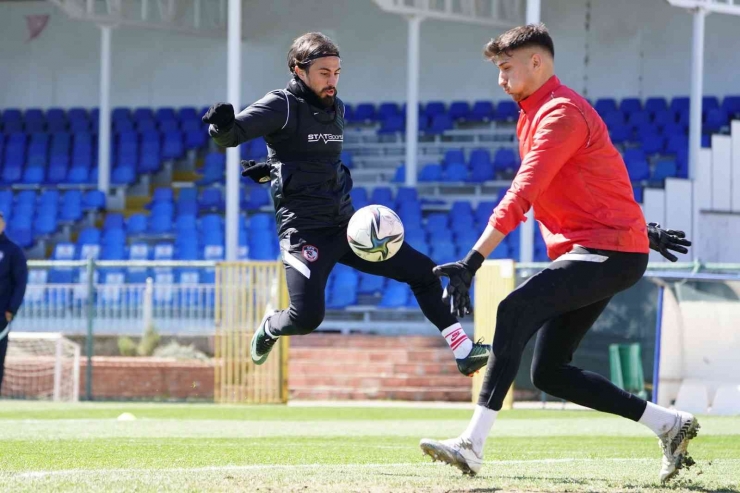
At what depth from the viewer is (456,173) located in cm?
2372

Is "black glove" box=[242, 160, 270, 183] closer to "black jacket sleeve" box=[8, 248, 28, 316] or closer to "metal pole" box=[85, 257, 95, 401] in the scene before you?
"black jacket sleeve" box=[8, 248, 28, 316]

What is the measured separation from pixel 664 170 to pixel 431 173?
170 inches

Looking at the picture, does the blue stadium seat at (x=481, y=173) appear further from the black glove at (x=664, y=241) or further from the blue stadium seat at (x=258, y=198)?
the black glove at (x=664, y=241)

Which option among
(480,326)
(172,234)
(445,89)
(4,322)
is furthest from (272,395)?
(445,89)

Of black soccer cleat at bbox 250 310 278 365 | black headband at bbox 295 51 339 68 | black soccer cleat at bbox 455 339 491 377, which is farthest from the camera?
black soccer cleat at bbox 250 310 278 365

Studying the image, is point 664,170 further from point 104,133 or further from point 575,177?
point 575,177

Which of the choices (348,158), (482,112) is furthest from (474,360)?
(482,112)

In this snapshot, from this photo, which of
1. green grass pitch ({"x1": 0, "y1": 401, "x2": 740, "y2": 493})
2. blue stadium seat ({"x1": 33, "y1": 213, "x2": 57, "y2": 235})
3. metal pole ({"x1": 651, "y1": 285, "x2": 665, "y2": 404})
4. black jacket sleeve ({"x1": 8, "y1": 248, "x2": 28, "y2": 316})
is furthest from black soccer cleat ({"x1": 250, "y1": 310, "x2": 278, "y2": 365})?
blue stadium seat ({"x1": 33, "y1": 213, "x2": 57, "y2": 235})

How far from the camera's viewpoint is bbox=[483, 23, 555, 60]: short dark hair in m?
5.95

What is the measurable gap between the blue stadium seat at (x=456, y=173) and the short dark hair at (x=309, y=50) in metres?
16.4

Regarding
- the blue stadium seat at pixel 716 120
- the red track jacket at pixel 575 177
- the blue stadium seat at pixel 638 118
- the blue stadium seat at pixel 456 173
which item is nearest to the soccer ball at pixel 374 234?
the red track jacket at pixel 575 177

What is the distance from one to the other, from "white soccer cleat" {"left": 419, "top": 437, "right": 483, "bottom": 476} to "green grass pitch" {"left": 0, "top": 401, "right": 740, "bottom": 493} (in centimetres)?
11

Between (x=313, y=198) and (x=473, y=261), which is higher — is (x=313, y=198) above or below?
above

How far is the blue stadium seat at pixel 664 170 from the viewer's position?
73.0ft
